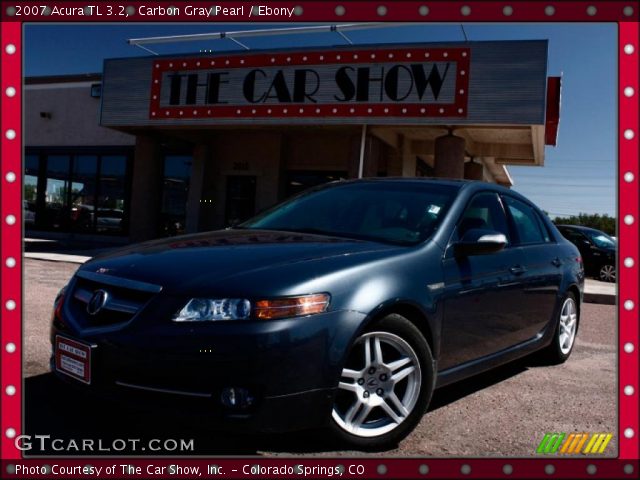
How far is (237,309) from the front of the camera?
250 cm

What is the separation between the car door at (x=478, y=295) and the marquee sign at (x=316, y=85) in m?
8.92

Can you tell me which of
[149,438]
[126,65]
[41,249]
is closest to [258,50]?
[126,65]

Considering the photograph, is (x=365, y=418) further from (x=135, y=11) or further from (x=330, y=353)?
(x=135, y=11)

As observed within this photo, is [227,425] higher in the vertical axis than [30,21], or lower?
lower

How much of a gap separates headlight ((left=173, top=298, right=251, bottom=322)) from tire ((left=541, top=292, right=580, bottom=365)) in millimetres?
3191

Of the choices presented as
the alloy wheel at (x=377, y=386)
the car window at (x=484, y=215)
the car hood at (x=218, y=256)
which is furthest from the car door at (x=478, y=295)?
the car hood at (x=218, y=256)

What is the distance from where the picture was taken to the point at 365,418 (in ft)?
9.42

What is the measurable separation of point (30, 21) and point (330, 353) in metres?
1.68

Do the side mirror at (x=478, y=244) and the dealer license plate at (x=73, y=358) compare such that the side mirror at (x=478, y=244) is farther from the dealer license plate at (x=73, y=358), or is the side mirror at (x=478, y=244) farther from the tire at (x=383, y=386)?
the dealer license plate at (x=73, y=358)

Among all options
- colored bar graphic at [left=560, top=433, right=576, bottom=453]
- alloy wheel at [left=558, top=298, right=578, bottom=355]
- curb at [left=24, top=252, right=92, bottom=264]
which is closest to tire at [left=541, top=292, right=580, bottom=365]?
alloy wheel at [left=558, top=298, right=578, bottom=355]

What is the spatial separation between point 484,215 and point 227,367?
2.23 m

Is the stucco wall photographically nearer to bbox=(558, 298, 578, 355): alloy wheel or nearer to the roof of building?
the roof of building

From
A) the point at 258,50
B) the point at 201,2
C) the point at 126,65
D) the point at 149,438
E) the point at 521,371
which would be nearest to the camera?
the point at 201,2

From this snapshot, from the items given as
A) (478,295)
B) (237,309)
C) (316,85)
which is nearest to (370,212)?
(478,295)
